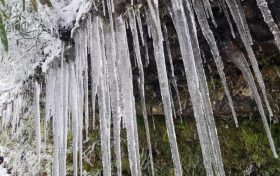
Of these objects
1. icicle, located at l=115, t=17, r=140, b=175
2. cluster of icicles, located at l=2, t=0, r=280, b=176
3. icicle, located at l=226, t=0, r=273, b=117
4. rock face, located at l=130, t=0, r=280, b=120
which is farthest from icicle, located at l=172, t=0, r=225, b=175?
rock face, located at l=130, t=0, r=280, b=120

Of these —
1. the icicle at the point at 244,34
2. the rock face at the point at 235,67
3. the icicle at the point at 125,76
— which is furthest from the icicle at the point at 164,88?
the rock face at the point at 235,67

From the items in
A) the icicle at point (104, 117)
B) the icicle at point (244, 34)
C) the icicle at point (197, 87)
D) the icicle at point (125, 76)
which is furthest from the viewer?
the icicle at point (104, 117)

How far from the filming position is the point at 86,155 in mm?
4426

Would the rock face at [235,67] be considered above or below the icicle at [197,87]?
above

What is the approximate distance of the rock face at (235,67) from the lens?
1934 millimetres

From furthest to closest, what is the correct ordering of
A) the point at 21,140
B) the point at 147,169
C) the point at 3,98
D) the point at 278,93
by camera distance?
the point at 21,140
the point at 3,98
the point at 147,169
the point at 278,93

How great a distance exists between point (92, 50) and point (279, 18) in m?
1.02

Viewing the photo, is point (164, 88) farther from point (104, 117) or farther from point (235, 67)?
point (235, 67)

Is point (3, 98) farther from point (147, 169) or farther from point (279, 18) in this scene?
point (279, 18)

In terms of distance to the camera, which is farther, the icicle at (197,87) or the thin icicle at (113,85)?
the thin icicle at (113,85)

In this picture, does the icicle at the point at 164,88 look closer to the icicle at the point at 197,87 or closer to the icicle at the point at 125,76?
the icicle at the point at 197,87

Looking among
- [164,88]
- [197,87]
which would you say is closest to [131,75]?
[164,88]

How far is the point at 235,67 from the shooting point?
92.2 inches

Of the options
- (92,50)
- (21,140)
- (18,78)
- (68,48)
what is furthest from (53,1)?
→ (21,140)
